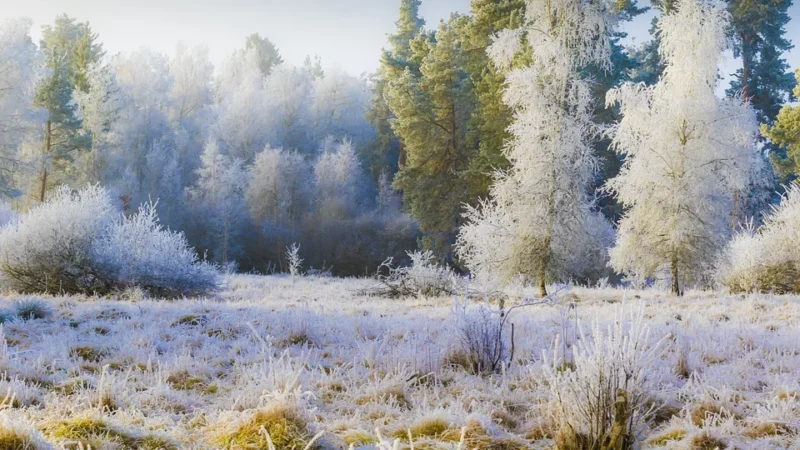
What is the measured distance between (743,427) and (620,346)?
3.58 feet

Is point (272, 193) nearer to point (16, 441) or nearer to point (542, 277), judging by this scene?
point (542, 277)

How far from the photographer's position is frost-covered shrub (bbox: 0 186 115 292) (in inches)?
534

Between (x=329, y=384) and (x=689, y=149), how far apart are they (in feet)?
37.5

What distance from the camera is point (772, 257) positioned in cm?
1616

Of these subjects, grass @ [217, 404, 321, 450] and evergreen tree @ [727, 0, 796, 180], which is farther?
evergreen tree @ [727, 0, 796, 180]

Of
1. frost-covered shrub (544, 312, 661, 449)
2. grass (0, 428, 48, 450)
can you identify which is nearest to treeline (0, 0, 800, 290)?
frost-covered shrub (544, 312, 661, 449)

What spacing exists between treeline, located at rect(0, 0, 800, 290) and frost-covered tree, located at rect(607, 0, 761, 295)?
0.16 meters

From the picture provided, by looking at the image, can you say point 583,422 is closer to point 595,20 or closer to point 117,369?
point 117,369

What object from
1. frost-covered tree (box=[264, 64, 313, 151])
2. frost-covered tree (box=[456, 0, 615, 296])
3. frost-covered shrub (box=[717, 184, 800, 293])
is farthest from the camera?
frost-covered tree (box=[264, 64, 313, 151])

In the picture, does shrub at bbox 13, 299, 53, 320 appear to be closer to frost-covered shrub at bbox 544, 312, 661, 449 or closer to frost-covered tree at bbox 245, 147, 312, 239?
frost-covered shrub at bbox 544, 312, 661, 449

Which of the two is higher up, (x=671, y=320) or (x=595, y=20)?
(x=595, y=20)

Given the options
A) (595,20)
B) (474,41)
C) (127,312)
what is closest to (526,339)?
(127,312)

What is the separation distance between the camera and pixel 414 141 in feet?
96.8

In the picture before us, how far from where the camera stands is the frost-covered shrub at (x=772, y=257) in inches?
628
